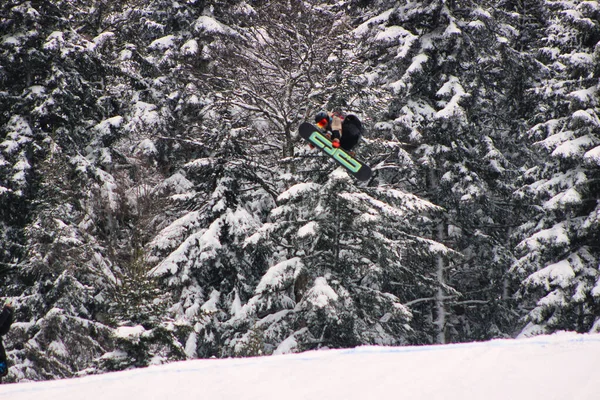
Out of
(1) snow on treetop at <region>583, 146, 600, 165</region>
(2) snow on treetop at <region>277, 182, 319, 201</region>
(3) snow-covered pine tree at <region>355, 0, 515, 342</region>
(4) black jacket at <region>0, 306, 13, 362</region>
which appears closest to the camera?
(4) black jacket at <region>0, 306, 13, 362</region>

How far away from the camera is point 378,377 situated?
Answer: 6.92 metres

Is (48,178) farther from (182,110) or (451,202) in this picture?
(451,202)

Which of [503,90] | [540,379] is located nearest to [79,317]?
[540,379]

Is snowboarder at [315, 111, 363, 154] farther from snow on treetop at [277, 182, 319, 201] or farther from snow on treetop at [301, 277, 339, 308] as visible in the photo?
snow on treetop at [301, 277, 339, 308]

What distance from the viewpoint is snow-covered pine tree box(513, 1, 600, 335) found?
1385 centimetres

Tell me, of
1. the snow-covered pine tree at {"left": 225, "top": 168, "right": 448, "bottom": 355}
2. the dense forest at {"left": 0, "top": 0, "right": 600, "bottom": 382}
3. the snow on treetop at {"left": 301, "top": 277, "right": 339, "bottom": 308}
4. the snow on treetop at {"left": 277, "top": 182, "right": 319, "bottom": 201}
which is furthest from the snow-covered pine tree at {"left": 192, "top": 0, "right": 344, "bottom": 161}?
the snow on treetop at {"left": 301, "top": 277, "right": 339, "bottom": 308}

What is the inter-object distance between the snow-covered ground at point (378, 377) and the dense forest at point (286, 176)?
12.6 ft

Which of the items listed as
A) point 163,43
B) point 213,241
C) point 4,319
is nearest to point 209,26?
point 163,43

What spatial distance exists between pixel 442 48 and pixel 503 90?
4760mm

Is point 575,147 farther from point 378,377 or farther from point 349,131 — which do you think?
point 378,377

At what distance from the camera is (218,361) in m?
8.00

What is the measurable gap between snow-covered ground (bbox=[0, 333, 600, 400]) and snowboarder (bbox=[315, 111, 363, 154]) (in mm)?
4621

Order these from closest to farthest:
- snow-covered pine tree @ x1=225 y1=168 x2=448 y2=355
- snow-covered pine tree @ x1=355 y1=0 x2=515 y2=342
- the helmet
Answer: the helmet → snow-covered pine tree @ x1=225 y1=168 x2=448 y2=355 → snow-covered pine tree @ x1=355 y1=0 x2=515 y2=342

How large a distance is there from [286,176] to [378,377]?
7901mm
